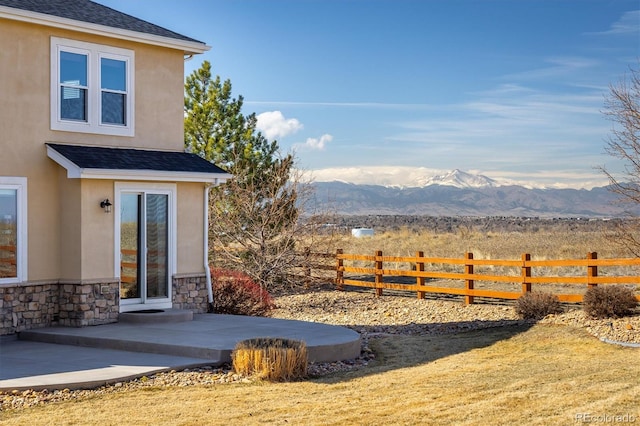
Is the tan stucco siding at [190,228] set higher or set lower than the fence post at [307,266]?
higher

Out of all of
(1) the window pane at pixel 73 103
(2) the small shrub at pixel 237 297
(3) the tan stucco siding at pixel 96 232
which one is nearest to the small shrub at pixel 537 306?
(2) the small shrub at pixel 237 297

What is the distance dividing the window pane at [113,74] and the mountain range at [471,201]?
13533 centimetres

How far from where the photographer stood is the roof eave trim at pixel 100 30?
14633mm

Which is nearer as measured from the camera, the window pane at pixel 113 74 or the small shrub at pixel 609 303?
the window pane at pixel 113 74

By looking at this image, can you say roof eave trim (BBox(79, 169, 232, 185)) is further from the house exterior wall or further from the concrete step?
the concrete step

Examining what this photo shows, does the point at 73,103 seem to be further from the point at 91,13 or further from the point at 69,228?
the point at 69,228

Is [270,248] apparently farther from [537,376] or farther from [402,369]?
[537,376]

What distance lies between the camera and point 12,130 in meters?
14.8

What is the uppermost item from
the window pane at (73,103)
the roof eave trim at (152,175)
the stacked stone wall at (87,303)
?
the window pane at (73,103)

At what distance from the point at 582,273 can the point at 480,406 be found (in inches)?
750

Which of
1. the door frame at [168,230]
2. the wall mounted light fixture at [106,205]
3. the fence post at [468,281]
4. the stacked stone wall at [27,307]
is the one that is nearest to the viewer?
the stacked stone wall at [27,307]

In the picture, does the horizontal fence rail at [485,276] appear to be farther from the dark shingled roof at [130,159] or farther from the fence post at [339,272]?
the dark shingled roof at [130,159]

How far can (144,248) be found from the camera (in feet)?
52.4

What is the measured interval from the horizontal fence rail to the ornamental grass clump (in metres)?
8.73
